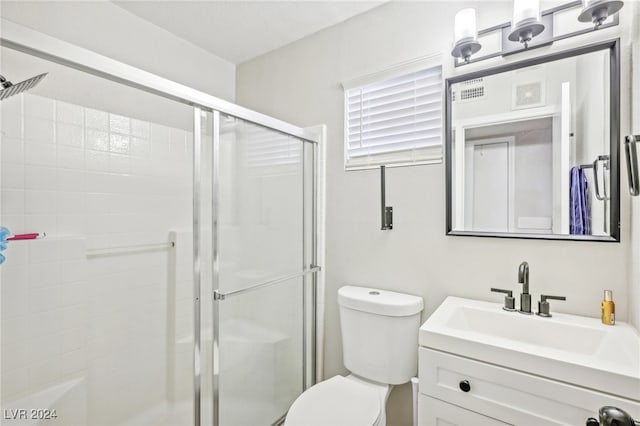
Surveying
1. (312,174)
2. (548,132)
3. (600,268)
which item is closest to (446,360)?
(600,268)

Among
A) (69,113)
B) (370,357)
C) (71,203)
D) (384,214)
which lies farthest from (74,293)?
(384,214)

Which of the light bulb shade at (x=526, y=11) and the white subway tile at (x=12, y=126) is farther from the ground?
the light bulb shade at (x=526, y=11)

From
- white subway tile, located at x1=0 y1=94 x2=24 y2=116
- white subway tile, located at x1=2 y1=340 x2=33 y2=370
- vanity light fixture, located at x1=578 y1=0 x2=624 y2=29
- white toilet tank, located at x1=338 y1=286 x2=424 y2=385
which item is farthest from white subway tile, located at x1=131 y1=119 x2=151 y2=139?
vanity light fixture, located at x1=578 y1=0 x2=624 y2=29

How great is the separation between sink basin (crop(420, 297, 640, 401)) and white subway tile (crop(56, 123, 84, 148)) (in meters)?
1.84

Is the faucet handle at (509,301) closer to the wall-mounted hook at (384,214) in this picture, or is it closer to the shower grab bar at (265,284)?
the wall-mounted hook at (384,214)

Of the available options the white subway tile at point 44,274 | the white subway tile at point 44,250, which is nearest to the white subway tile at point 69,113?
the white subway tile at point 44,250

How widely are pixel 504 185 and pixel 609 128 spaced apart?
15.2 inches

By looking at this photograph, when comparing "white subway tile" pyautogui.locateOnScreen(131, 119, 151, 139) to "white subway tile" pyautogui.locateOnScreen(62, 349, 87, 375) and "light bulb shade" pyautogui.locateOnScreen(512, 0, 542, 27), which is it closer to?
"white subway tile" pyautogui.locateOnScreen(62, 349, 87, 375)

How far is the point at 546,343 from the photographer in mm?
1156

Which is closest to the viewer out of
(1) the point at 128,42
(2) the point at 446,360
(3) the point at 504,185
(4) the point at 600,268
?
(2) the point at 446,360

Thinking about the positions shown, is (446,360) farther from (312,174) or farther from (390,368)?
(312,174)

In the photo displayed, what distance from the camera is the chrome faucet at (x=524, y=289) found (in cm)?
118

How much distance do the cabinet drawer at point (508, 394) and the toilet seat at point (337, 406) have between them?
307 millimetres

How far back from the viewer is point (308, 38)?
1.97m
